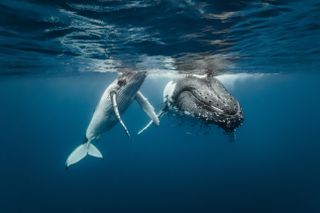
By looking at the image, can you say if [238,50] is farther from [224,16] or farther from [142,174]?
[142,174]

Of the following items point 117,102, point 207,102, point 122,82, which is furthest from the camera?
point 117,102

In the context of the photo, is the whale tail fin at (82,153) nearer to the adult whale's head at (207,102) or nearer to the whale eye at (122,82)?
the whale eye at (122,82)

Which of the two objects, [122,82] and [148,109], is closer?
[122,82]

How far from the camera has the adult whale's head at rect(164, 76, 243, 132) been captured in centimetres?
640

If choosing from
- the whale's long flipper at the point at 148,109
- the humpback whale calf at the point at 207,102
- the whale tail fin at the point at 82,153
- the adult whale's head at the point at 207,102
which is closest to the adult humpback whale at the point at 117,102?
the whale's long flipper at the point at 148,109

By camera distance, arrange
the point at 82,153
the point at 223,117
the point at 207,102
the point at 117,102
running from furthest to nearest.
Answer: the point at 82,153, the point at 117,102, the point at 207,102, the point at 223,117

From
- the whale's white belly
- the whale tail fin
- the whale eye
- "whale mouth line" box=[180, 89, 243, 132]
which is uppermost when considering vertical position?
"whale mouth line" box=[180, 89, 243, 132]

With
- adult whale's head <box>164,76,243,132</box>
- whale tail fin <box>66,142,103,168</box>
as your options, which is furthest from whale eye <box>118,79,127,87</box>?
whale tail fin <box>66,142,103,168</box>

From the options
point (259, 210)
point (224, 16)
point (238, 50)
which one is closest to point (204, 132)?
point (224, 16)

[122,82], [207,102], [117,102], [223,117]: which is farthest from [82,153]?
[223,117]

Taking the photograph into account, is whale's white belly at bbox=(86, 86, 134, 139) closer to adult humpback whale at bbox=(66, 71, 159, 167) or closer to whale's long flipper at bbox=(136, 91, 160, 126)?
adult humpback whale at bbox=(66, 71, 159, 167)

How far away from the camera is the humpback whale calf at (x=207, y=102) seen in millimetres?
6402

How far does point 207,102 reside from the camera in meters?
6.82

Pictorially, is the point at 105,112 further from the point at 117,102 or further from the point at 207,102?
the point at 207,102
